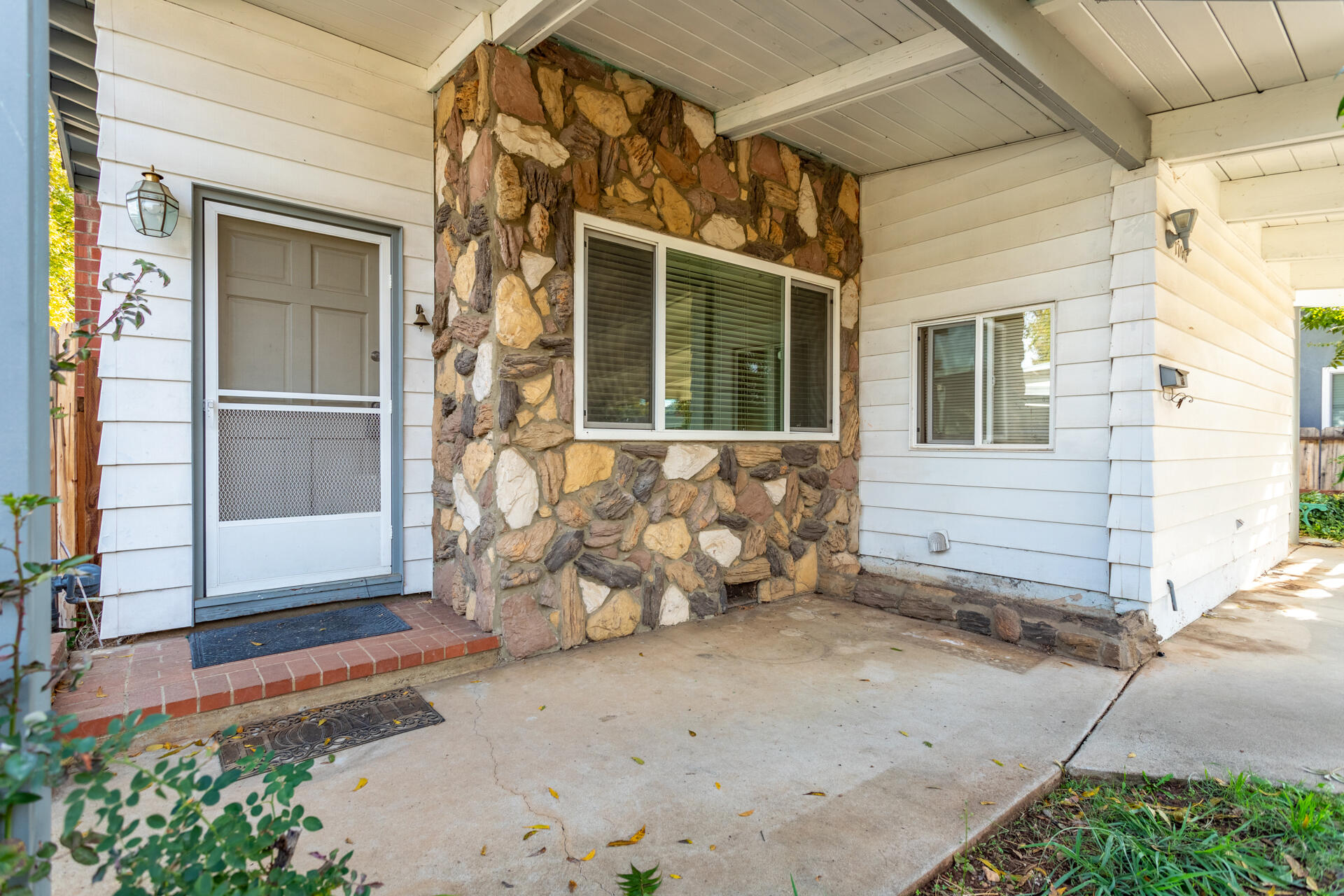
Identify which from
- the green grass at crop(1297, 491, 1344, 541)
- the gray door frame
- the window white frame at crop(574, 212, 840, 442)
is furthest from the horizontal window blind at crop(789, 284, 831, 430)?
the green grass at crop(1297, 491, 1344, 541)

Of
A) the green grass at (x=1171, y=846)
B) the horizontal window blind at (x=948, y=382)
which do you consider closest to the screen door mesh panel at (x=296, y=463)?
the green grass at (x=1171, y=846)

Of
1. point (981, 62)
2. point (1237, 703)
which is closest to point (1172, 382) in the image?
point (1237, 703)

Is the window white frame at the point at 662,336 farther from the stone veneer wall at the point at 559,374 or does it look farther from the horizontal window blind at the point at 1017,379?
the horizontal window blind at the point at 1017,379

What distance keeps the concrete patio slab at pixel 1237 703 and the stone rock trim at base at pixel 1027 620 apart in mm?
154

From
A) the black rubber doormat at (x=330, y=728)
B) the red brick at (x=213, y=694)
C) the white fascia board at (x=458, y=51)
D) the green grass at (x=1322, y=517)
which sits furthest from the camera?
the green grass at (x=1322, y=517)

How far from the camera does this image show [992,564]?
415cm

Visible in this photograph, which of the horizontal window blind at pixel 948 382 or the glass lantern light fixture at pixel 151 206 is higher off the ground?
the glass lantern light fixture at pixel 151 206

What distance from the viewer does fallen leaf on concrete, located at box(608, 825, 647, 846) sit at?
1840 mm

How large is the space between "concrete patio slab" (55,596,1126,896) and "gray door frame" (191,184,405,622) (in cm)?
99

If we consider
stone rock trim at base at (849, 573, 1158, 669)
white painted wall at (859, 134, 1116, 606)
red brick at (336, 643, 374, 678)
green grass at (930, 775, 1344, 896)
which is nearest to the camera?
green grass at (930, 775, 1344, 896)

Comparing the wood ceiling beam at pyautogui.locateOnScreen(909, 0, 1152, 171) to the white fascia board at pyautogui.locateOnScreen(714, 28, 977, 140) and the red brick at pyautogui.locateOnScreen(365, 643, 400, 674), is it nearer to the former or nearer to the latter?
the white fascia board at pyautogui.locateOnScreen(714, 28, 977, 140)

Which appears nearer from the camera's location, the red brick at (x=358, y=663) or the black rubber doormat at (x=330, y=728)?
the black rubber doormat at (x=330, y=728)

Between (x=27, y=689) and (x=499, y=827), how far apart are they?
1273 mm

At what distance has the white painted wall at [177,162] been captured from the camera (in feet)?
9.55
